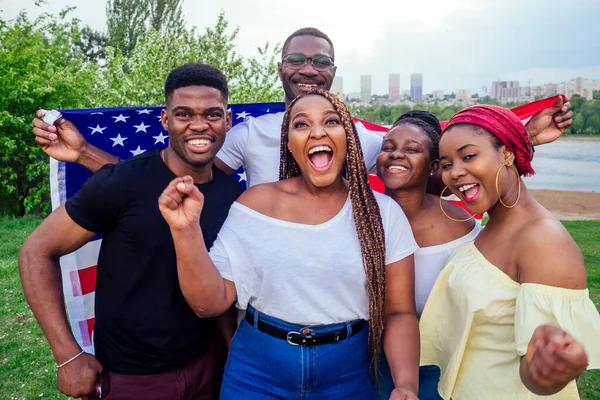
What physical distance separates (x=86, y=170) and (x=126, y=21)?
34.1 m

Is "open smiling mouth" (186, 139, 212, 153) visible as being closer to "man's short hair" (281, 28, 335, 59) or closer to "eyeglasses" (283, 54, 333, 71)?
"eyeglasses" (283, 54, 333, 71)

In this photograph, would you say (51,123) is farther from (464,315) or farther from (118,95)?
(118,95)

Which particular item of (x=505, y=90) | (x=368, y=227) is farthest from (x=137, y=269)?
(x=505, y=90)

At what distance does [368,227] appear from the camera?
2268mm

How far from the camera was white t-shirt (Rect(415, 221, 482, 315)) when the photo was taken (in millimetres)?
2648

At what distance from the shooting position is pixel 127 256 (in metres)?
2.52

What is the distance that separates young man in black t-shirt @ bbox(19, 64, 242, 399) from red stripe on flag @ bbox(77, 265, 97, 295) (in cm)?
85

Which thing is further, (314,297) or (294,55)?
(294,55)

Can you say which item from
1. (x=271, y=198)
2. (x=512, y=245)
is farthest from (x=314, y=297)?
(x=512, y=245)

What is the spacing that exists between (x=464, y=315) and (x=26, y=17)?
14.1m

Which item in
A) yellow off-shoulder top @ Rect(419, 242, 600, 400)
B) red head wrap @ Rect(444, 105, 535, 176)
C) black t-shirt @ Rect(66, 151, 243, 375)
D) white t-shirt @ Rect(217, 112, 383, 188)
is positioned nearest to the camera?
yellow off-shoulder top @ Rect(419, 242, 600, 400)

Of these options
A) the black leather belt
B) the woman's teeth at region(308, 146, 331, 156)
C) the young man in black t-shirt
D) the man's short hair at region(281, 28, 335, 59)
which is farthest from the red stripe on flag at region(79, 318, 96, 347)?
the man's short hair at region(281, 28, 335, 59)

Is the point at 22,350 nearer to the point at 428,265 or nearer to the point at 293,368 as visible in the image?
the point at 293,368

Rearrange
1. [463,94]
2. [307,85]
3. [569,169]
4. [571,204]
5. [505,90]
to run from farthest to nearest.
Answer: [463,94] < [505,90] < [569,169] < [571,204] < [307,85]
